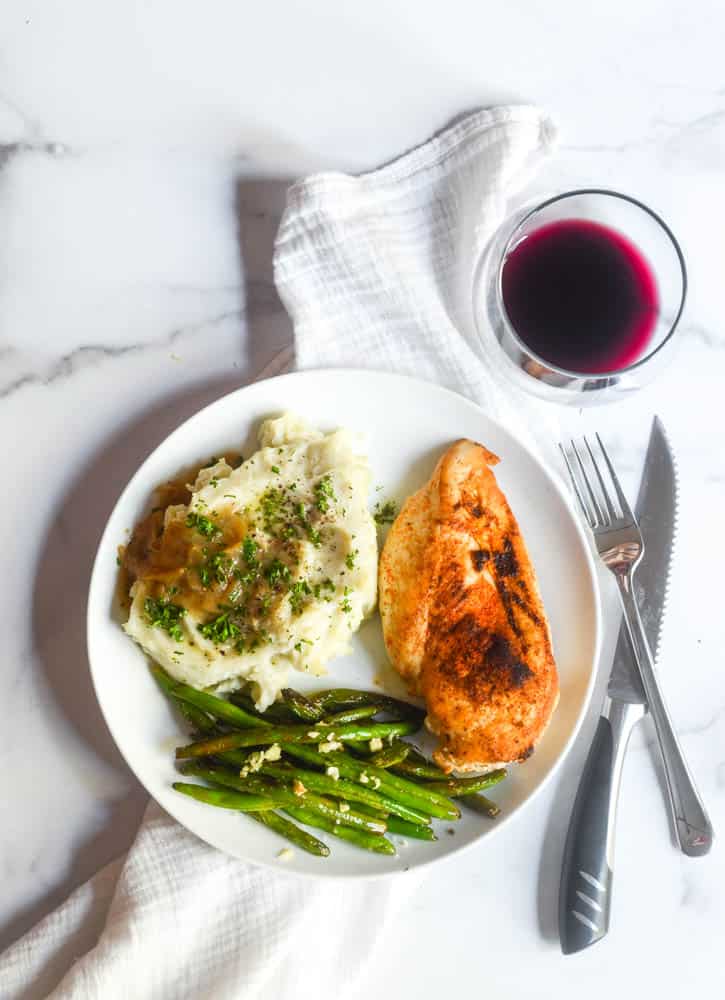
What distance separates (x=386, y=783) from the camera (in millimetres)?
4242

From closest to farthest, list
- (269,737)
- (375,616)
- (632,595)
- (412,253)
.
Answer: (269,737)
(375,616)
(632,595)
(412,253)

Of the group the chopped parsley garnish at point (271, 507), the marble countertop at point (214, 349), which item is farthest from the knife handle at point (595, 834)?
the chopped parsley garnish at point (271, 507)

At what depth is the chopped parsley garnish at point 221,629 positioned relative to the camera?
405 cm

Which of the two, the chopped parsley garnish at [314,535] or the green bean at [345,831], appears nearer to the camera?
the chopped parsley garnish at [314,535]

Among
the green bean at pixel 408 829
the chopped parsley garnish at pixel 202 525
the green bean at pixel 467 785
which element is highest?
the chopped parsley garnish at pixel 202 525

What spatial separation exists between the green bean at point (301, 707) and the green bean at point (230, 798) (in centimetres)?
34

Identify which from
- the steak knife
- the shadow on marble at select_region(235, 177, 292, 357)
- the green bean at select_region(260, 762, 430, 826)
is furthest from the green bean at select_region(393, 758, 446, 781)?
the shadow on marble at select_region(235, 177, 292, 357)

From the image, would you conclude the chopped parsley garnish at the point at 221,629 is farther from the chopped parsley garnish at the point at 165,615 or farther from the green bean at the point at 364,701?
the green bean at the point at 364,701

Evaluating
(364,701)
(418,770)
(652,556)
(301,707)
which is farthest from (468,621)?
(652,556)

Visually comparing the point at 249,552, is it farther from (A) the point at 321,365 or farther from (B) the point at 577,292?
(B) the point at 577,292

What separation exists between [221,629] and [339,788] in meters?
0.87

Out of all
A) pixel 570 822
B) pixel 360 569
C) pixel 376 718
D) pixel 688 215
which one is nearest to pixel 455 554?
pixel 360 569

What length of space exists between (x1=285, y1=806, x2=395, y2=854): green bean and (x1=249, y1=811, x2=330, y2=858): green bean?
2.1 inches

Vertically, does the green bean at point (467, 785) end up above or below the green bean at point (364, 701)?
below
